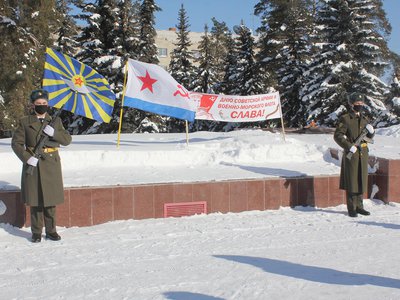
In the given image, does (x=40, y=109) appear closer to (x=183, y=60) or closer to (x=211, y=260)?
(x=211, y=260)

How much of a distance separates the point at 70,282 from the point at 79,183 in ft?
7.21

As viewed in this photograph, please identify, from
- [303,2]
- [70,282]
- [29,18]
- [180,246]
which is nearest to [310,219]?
[180,246]

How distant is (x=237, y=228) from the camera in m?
5.60

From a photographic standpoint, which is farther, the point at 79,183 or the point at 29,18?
the point at 29,18

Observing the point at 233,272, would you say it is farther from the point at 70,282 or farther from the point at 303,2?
the point at 303,2

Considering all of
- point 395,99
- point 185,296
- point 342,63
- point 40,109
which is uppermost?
point 342,63

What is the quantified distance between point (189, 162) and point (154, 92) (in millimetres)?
1442

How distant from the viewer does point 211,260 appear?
4328 mm

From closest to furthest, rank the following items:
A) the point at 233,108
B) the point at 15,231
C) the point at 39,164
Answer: the point at 39,164 < the point at 15,231 < the point at 233,108

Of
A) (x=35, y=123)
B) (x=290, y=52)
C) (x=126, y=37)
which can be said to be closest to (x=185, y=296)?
(x=35, y=123)

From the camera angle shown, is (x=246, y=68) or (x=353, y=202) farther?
(x=246, y=68)

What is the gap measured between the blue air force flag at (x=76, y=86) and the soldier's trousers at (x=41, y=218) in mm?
2225

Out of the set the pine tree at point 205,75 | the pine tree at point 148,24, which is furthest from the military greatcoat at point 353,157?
the pine tree at point 205,75

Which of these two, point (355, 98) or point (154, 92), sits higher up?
point (154, 92)
